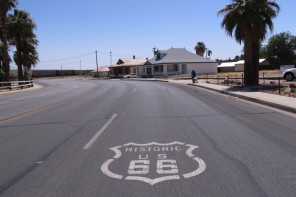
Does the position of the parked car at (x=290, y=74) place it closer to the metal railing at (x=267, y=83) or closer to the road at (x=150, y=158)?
the metal railing at (x=267, y=83)

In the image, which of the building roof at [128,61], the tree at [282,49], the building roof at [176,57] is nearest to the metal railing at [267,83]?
the building roof at [176,57]

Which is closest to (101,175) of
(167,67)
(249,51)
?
(249,51)

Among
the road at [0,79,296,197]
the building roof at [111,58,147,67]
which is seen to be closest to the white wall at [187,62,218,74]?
the building roof at [111,58,147,67]

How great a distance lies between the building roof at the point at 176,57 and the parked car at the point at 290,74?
45.9 meters

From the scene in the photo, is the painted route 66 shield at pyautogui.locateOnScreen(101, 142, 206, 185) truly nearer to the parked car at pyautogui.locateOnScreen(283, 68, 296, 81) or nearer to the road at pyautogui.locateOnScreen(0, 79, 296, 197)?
the road at pyautogui.locateOnScreen(0, 79, 296, 197)

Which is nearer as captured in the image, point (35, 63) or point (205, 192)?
point (205, 192)

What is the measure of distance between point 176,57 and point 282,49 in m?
26.7

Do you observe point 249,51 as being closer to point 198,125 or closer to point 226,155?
point 198,125

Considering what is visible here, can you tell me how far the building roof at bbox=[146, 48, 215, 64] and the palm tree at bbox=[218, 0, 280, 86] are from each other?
4729 centimetres

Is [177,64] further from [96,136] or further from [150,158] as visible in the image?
[150,158]

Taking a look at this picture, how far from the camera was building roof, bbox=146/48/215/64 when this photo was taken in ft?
265

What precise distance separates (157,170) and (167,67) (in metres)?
74.9

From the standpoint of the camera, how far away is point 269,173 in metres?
6.34

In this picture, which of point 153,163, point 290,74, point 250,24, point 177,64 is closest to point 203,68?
point 177,64
